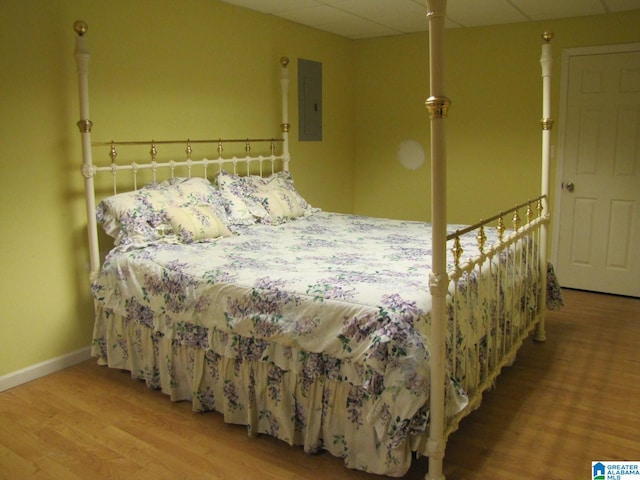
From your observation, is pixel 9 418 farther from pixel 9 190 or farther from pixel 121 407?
pixel 9 190

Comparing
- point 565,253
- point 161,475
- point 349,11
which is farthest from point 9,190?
point 565,253

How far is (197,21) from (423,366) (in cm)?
284

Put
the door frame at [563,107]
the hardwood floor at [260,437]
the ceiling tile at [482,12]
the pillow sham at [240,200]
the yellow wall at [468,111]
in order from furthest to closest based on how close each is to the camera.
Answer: the yellow wall at [468,111]
the door frame at [563,107]
the ceiling tile at [482,12]
the pillow sham at [240,200]
the hardwood floor at [260,437]

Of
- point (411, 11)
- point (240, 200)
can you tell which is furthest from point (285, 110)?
point (411, 11)

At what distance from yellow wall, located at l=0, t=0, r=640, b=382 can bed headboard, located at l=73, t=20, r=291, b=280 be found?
0.09m

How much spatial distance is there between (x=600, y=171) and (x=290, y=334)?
3310 millimetres

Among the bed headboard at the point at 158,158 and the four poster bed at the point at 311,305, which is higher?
the bed headboard at the point at 158,158

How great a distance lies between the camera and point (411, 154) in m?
5.34

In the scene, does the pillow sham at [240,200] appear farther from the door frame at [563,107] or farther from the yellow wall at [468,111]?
the door frame at [563,107]

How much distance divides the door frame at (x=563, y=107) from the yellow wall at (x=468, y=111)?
0.05 metres

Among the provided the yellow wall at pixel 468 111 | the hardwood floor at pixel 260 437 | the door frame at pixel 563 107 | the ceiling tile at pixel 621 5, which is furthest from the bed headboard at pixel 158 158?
the ceiling tile at pixel 621 5

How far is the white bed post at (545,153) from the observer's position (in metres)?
3.27

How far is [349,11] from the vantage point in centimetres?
421

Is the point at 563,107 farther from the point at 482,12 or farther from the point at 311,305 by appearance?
the point at 311,305
